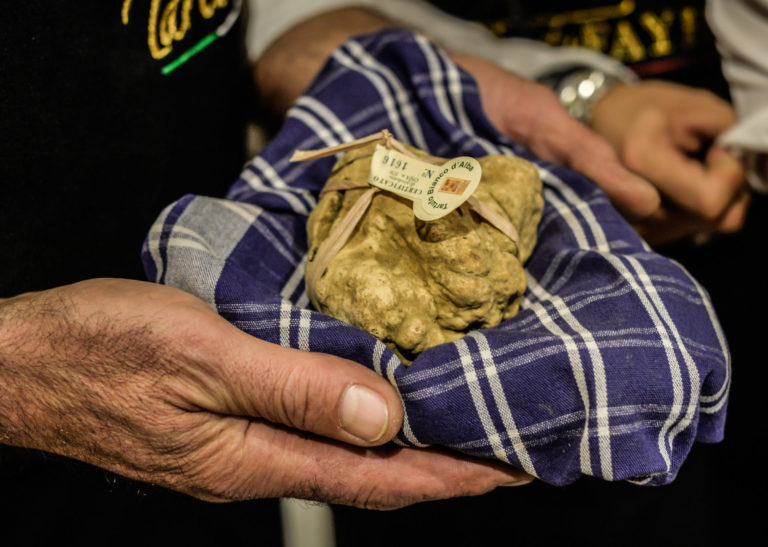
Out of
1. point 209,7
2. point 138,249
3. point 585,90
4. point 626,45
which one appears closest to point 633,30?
point 626,45

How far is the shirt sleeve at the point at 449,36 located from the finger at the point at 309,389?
2.95 feet

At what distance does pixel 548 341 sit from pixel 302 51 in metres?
0.82

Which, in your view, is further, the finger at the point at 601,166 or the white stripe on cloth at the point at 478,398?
the finger at the point at 601,166

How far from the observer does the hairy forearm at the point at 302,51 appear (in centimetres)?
115

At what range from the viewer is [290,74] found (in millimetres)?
1168

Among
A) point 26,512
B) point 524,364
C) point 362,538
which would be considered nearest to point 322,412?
point 524,364

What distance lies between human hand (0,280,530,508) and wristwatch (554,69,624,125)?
82cm

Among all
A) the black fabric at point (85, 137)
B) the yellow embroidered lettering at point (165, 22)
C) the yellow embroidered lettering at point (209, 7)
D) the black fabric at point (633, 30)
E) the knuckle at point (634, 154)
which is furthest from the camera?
the black fabric at point (633, 30)

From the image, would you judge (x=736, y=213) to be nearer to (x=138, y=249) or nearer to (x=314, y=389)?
(x=314, y=389)

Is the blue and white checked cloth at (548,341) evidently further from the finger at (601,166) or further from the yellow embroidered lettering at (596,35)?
the yellow embroidered lettering at (596,35)

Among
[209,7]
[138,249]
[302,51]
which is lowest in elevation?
[138,249]

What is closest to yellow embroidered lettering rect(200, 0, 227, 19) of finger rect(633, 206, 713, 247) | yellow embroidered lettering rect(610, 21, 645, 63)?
finger rect(633, 206, 713, 247)

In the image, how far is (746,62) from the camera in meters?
0.97

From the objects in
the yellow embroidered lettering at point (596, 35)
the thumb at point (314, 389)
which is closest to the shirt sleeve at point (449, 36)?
the yellow embroidered lettering at point (596, 35)
